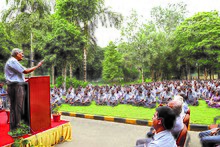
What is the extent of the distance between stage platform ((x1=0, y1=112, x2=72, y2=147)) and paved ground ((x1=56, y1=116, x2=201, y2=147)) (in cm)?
19

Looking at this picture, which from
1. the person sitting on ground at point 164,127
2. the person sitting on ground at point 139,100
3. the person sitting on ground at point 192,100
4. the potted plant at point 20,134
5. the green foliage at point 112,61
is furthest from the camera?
the green foliage at point 112,61

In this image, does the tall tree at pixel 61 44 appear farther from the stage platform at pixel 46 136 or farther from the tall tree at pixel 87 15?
the stage platform at pixel 46 136

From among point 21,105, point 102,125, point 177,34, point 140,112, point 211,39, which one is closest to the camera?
point 21,105

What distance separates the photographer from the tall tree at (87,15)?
18516 millimetres

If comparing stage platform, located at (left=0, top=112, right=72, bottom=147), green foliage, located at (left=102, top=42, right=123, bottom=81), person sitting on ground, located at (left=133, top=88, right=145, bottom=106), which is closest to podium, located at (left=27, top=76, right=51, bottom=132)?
stage platform, located at (left=0, top=112, right=72, bottom=147)

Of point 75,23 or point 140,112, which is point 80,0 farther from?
point 140,112

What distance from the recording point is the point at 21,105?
13.4 ft

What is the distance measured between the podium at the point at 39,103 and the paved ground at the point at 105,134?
0.71 metres

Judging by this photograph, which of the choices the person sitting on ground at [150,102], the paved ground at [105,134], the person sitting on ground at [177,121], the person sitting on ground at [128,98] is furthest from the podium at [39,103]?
the person sitting on ground at [128,98]

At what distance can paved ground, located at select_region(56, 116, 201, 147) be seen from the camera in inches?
194

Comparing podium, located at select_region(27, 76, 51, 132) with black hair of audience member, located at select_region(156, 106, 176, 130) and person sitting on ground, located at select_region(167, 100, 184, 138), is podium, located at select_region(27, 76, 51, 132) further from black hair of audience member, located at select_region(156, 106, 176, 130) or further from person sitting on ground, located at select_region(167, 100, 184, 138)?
black hair of audience member, located at select_region(156, 106, 176, 130)

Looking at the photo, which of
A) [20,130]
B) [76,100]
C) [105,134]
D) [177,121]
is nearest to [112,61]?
[76,100]

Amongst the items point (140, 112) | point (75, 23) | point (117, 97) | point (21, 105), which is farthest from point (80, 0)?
point (21, 105)

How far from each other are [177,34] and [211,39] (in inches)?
160
